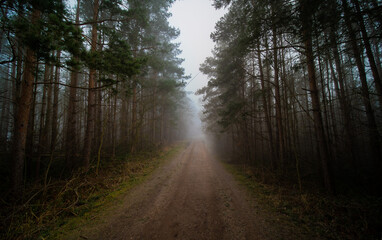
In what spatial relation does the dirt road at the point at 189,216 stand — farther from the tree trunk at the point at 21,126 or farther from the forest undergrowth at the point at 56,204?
the tree trunk at the point at 21,126

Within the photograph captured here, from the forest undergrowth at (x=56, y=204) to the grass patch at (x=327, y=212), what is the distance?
18.4 ft

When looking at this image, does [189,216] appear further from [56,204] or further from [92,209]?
[56,204]

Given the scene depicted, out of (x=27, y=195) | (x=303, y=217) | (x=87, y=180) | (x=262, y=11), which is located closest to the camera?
(x=303, y=217)

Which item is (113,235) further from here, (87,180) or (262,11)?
(262,11)

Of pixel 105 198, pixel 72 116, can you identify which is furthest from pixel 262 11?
pixel 72 116

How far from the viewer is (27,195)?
3.86 metres

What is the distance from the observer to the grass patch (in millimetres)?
2945

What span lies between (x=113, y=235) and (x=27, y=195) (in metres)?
3.44

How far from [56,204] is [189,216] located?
4010 millimetres

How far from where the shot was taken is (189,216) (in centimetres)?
356

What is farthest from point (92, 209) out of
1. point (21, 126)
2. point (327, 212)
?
point (327, 212)

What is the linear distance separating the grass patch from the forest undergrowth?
221 inches

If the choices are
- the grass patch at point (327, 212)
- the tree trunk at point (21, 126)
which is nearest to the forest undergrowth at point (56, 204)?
the tree trunk at point (21, 126)

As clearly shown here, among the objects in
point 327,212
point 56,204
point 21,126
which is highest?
point 21,126
